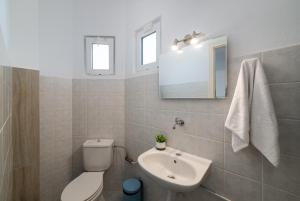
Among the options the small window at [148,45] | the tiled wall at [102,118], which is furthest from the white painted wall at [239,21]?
the tiled wall at [102,118]

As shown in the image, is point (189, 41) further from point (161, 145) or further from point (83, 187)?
point (83, 187)

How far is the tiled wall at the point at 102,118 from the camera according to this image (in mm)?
2195

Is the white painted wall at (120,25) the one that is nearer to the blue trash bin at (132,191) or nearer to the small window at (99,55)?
the small window at (99,55)

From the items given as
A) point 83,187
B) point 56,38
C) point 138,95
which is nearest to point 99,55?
point 56,38

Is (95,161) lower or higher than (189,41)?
lower

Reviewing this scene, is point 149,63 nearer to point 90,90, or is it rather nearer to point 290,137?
point 90,90

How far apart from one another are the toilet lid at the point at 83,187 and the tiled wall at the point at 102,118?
1.28 feet

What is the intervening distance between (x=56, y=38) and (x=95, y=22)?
0.56 meters

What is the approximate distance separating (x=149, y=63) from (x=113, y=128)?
104 centimetres

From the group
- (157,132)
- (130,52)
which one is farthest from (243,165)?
(130,52)

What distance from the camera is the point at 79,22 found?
2180mm

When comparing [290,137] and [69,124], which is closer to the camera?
→ [290,137]

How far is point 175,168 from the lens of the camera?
136cm

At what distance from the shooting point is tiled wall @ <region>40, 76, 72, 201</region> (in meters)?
1.86
